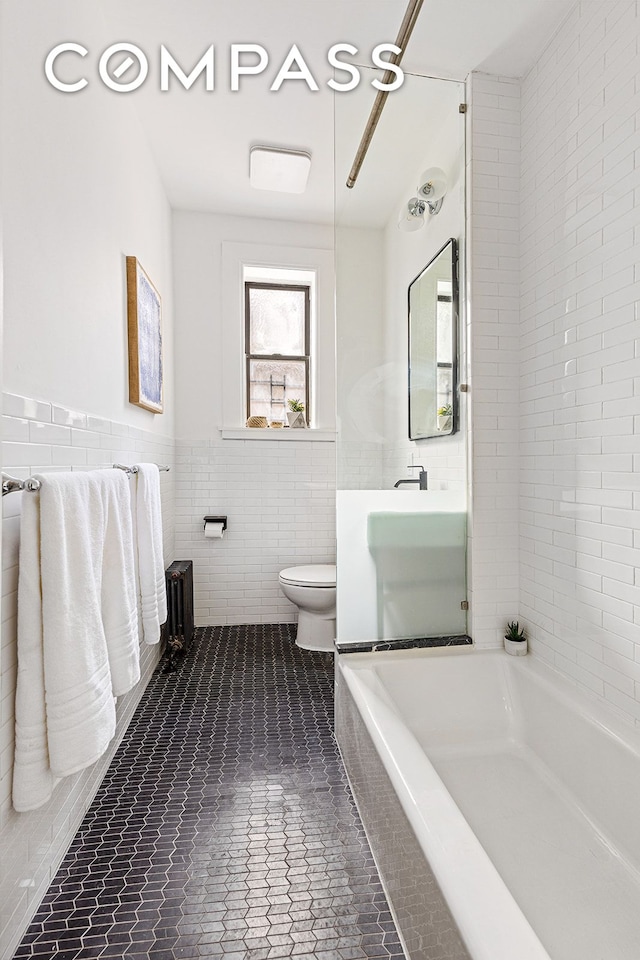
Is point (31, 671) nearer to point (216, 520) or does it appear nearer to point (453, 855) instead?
point (453, 855)

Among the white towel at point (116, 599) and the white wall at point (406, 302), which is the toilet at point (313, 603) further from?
the white towel at point (116, 599)

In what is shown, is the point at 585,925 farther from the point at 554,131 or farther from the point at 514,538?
the point at 554,131

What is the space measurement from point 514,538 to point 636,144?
51.7 inches

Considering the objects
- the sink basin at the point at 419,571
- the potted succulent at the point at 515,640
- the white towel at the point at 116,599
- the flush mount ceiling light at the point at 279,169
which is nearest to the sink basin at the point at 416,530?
the sink basin at the point at 419,571

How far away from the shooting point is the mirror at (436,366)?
6.65ft

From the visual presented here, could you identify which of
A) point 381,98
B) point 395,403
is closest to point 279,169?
point 381,98

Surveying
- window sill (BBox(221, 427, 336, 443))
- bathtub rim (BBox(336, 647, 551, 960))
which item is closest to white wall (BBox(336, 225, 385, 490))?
bathtub rim (BBox(336, 647, 551, 960))

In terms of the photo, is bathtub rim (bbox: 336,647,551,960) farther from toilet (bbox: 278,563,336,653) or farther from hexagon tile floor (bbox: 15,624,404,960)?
toilet (bbox: 278,563,336,653)

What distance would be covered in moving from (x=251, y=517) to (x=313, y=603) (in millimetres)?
812

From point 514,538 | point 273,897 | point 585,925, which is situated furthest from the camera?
point 514,538

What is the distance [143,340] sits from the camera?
2.32 m

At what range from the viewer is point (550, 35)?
1.75 meters

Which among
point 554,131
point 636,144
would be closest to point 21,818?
point 636,144

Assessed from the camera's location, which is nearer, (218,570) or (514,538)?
(514,538)
